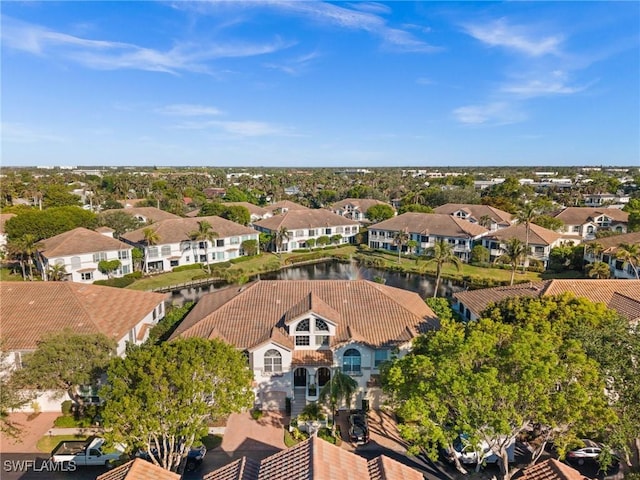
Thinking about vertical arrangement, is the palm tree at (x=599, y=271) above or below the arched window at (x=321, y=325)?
below

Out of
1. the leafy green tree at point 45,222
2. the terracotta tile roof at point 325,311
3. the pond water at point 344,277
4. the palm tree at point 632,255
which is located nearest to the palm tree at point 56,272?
the leafy green tree at point 45,222

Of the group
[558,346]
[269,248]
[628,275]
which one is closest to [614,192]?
[628,275]

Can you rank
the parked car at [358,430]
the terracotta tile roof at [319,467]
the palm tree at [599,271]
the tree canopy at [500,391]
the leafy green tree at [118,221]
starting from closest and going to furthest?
the terracotta tile roof at [319,467] < the tree canopy at [500,391] < the parked car at [358,430] < the palm tree at [599,271] < the leafy green tree at [118,221]

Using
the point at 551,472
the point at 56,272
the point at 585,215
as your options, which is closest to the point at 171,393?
the point at 551,472

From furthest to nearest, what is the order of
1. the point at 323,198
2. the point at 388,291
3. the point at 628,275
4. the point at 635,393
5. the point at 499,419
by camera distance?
the point at 323,198 < the point at 628,275 < the point at 388,291 < the point at 635,393 < the point at 499,419

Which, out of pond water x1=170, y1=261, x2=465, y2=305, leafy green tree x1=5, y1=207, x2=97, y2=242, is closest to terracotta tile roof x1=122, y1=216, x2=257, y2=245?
leafy green tree x1=5, y1=207, x2=97, y2=242

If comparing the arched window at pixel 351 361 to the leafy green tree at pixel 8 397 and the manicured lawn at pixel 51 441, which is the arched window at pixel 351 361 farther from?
the leafy green tree at pixel 8 397

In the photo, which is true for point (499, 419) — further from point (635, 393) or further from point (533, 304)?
point (533, 304)
